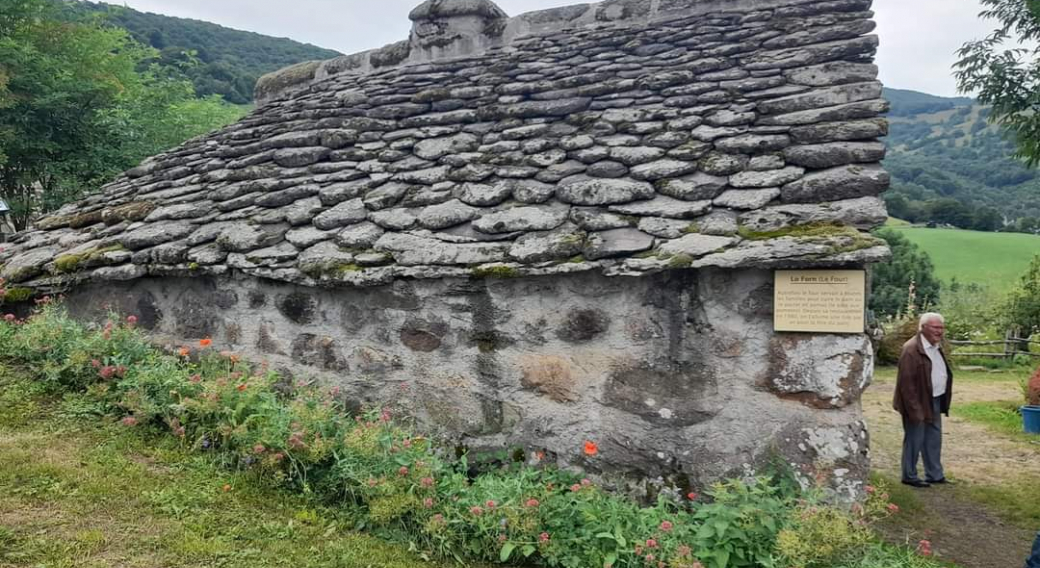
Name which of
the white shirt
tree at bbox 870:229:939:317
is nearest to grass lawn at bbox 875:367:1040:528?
the white shirt

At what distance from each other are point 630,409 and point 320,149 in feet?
11.5

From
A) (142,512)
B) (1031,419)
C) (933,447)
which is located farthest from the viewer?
(1031,419)

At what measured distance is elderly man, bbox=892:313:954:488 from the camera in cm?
538

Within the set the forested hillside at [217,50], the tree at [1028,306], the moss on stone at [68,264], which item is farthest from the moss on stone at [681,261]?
the forested hillside at [217,50]

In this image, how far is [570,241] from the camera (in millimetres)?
3771

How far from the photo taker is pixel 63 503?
2979 mm

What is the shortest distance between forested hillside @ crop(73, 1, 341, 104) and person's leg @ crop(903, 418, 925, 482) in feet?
72.9

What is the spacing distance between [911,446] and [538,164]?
4.08 metres

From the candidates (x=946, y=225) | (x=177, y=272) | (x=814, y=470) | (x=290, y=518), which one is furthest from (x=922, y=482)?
(x=946, y=225)

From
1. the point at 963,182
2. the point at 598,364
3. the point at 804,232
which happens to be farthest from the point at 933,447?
the point at 963,182

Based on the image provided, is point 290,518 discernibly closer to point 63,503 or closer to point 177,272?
point 63,503

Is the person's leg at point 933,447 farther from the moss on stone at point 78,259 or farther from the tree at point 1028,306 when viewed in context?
the tree at point 1028,306

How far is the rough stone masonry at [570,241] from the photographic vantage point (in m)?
Answer: 3.50

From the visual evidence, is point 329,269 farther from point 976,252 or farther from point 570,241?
point 976,252
